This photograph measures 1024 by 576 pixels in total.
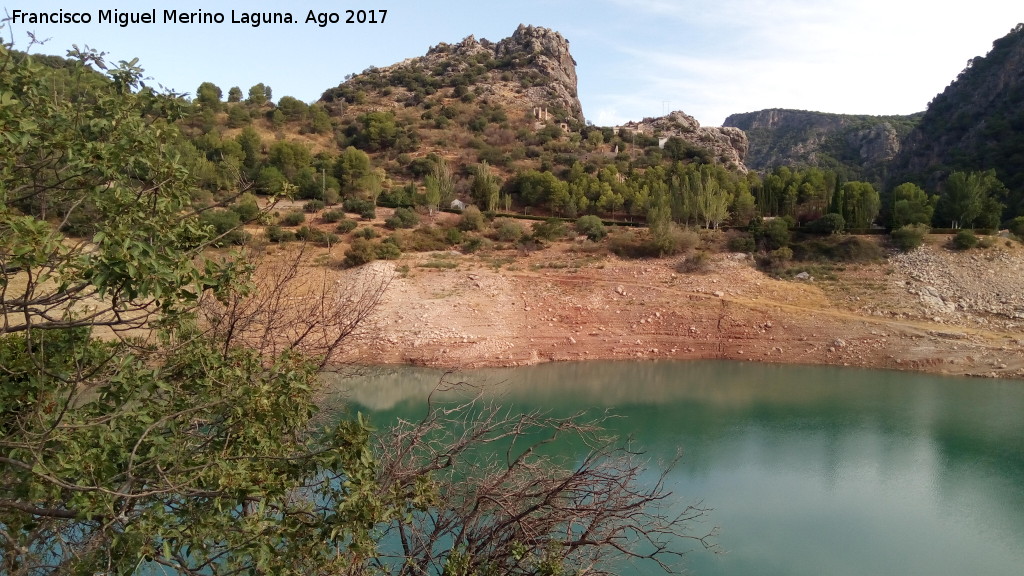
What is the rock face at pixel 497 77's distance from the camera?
51594mm

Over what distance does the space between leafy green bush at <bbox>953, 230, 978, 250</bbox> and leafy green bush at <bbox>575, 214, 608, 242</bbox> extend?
13.5 m

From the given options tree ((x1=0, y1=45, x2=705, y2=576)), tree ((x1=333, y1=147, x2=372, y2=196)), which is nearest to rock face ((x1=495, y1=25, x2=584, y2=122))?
tree ((x1=333, y1=147, x2=372, y2=196))

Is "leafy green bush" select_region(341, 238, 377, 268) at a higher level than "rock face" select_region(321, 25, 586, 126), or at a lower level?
lower

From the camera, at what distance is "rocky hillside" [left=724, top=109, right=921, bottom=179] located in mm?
62562

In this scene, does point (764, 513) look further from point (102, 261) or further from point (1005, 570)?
point (102, 261)

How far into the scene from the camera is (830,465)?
1190cm

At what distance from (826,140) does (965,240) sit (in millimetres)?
54187

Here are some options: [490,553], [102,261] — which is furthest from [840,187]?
[102,261]

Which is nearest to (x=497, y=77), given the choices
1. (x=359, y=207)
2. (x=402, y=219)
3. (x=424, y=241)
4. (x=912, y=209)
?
(x=359, y=207)

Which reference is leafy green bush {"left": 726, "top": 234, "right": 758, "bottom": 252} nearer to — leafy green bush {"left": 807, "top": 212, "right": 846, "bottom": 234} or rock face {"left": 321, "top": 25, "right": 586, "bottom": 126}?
leafy green bush {"left": 807, "top": 212, "right": 846, "bottom": 234}

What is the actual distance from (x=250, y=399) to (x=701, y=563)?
698cm

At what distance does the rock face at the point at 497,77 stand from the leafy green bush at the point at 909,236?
2929 cm

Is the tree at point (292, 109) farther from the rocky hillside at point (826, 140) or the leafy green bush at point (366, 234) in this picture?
the rocky hillside at point (826, 140)

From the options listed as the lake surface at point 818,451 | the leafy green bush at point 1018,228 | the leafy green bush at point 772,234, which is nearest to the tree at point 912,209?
the leafy green bush at point 1018,228
